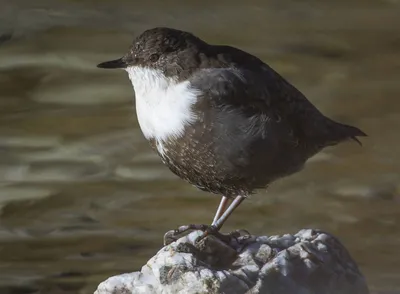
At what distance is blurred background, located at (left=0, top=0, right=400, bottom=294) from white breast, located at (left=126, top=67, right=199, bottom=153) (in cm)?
123

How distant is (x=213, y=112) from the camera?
206 cm

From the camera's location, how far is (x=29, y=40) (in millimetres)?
3336

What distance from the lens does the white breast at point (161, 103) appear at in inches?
80.8

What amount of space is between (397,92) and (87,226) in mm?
1279

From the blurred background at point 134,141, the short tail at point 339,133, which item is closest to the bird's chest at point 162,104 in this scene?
the short tail at point 339,133

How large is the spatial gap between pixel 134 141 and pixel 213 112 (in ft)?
4.65

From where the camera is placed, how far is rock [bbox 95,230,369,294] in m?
1.85

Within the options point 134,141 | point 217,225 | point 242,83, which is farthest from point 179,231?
point 134,141

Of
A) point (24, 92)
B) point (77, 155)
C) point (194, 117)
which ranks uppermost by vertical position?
point (194, 117)

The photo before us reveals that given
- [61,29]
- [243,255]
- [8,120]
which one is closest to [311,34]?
[61,29]

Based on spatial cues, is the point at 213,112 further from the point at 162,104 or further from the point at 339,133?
the point at 339,133

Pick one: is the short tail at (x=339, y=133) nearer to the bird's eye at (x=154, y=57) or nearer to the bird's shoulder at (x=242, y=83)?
the bird's shoulder at (x=242, y=83)

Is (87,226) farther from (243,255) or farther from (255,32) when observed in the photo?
(243,255)

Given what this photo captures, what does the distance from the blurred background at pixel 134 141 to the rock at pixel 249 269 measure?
49.6 inches
